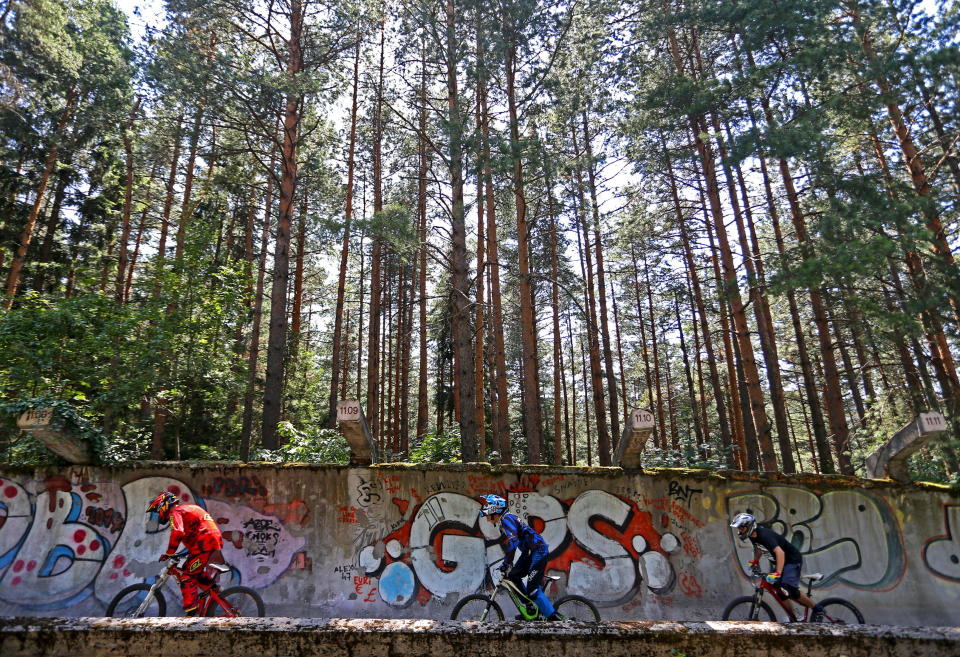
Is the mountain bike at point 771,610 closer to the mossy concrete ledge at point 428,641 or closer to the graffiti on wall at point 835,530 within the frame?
the graffiti on wall at point 835,530

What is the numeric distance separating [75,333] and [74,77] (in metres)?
11.1

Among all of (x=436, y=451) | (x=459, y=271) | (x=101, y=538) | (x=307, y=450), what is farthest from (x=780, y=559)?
(x=101, y=538)

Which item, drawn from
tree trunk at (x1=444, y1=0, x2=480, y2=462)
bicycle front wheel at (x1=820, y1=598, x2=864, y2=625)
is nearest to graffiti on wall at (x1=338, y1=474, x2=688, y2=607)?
bicycle front wheel at (x1=820, y1=598, x2=864, y2=625)

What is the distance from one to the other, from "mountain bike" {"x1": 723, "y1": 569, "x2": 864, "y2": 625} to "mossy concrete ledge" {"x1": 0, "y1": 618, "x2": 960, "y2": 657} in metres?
2.93

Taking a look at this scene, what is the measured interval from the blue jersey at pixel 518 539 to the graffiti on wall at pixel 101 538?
11.7 feet

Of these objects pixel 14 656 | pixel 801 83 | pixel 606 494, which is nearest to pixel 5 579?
pixel 14 656

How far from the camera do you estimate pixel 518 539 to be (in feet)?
21.1

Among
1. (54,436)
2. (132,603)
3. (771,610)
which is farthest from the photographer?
(54,436)

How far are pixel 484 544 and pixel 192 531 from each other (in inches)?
163

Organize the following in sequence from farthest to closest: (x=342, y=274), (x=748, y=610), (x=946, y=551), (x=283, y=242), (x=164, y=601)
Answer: (x=342, y=274), (x=283, y=242), (x=946, y=551), (x=748, y=610), (x=164, y=601)

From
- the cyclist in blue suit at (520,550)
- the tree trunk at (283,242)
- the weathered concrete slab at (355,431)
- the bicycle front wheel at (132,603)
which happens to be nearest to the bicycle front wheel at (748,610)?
the cyclist in blue suit at (520,550)

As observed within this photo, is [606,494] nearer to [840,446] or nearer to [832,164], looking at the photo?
[840,446]

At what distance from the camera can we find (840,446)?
12758 mm

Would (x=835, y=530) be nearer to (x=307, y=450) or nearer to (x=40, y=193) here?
(x=307, y=450)
